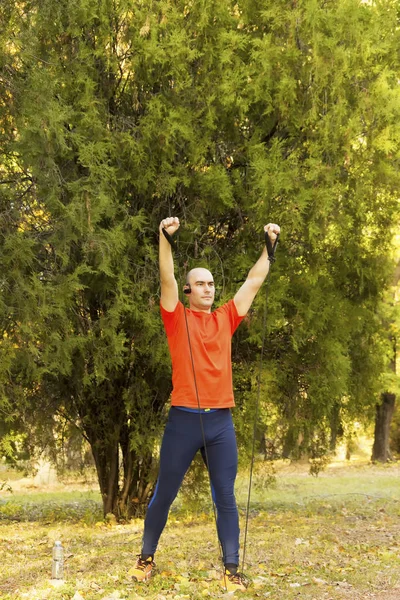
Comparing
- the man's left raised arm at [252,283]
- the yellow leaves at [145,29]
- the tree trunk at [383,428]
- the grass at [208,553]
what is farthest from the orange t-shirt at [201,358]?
the tree trunk at [383,428]

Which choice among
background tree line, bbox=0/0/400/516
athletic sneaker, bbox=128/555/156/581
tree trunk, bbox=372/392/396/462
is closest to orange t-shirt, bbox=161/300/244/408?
athletic sneaker, bbox=128/555/156/581

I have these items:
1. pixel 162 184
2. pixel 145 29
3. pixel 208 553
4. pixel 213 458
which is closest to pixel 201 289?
pixel 213 458

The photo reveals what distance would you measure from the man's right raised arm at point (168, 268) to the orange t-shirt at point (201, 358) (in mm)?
65

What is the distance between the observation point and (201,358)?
16.0 ft

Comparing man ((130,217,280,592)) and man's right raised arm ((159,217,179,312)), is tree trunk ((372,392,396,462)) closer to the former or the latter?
man ((130,217,280,592))

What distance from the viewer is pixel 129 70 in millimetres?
8289

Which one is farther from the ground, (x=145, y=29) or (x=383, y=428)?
(x=145, y=29)

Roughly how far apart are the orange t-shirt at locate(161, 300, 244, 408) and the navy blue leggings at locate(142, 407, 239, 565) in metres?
0.09

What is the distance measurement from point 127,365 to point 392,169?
11.7ft

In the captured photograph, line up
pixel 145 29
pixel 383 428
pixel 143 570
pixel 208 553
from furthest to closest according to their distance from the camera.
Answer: pixel 383 428 → pixel 145 29 → pixel 208 553 → pixel 143 570

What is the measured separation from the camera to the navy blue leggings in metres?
4.84

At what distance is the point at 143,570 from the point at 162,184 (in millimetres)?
4199

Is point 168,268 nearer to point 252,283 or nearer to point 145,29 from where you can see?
point 252,283

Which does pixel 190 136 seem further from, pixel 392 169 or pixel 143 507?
pixel 143 507
